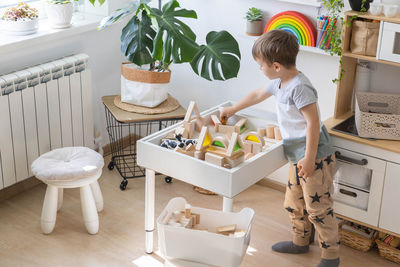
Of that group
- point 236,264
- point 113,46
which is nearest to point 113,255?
point 236,264

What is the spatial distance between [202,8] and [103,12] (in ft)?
2.08

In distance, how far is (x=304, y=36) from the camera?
3184 millimetres

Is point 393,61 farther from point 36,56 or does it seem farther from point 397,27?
point 36,56

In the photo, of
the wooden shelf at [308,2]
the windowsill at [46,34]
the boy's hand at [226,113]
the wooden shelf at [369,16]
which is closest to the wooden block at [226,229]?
the boy's hand at [226,113]

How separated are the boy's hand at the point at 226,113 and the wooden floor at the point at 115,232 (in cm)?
68

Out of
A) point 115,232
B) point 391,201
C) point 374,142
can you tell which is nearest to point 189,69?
point 115,232

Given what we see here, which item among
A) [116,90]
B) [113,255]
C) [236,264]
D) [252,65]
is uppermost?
[252,65]

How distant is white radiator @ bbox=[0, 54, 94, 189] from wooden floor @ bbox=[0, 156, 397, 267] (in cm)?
27

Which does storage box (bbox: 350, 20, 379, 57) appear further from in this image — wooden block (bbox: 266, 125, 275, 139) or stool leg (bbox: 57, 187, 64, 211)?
stool leg (bbox: 57, 187, 64, 211)

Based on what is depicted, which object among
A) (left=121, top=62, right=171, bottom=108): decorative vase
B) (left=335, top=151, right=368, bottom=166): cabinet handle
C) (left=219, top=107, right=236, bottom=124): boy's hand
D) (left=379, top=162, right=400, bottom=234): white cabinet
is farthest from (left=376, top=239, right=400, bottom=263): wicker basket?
(left=121, top=62, right=171, bottom=108): decorative vase

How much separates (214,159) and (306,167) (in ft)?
1.42

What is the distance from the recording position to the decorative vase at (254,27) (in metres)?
3.31

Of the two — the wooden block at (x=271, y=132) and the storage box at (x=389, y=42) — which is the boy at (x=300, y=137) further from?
the storage box at (x=389, y=42)

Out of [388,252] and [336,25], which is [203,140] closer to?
[336,25]
